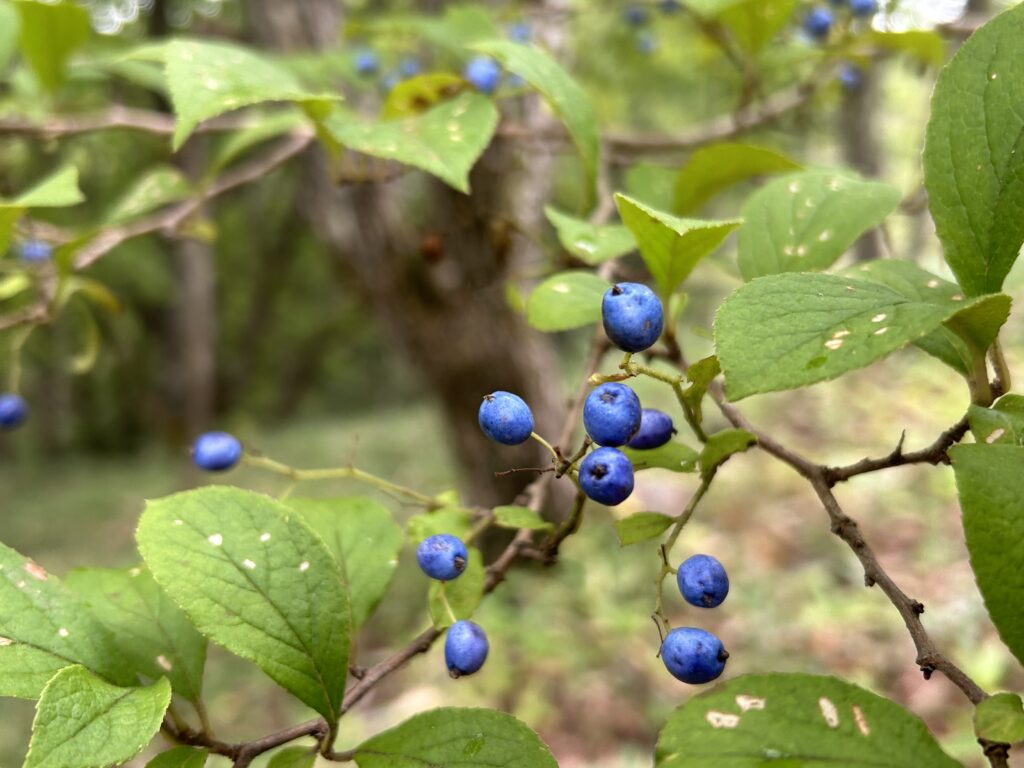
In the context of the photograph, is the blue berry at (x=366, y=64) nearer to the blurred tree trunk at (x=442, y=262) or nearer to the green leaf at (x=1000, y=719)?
the blurred tree trunk at (x=442, y=262)

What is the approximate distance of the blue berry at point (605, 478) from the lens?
23.5 inches

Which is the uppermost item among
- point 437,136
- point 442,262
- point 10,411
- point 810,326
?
point 810,326

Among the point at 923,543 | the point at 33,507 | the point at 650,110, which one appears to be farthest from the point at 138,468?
the point at 923,543

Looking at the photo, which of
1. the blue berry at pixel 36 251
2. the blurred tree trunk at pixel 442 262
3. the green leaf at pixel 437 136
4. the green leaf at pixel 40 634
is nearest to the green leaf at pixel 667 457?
the green leaf at pixel 437 136

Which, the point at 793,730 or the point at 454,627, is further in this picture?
the point at 454,627

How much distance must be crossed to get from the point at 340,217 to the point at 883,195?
2.59 meters

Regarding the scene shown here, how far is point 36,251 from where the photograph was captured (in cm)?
153

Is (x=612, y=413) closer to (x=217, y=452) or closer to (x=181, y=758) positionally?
(x=181, y=758)

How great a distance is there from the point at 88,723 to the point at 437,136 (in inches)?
29.3

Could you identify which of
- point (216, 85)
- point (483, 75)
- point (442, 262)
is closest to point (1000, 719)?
point (216, 85)

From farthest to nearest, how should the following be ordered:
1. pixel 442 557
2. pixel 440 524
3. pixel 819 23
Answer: pixel 819 23 → pixel 440 524 → pixel 442 557

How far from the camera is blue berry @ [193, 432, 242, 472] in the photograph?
995 millimetres

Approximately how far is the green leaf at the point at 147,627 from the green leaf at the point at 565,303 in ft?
1.52

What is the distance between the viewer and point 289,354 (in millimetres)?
Result: 14859
